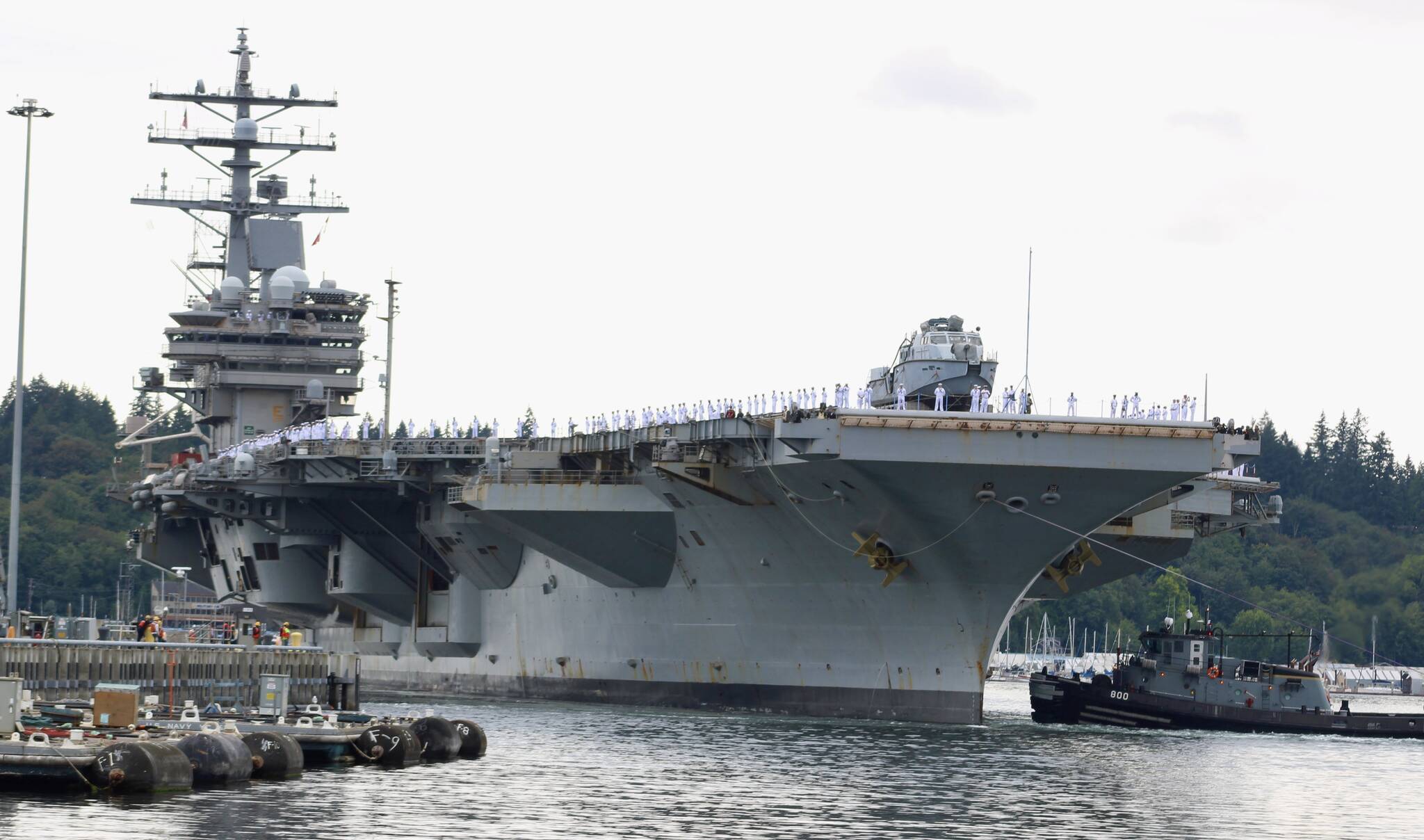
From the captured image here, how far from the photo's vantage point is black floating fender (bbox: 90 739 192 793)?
70.2 ft

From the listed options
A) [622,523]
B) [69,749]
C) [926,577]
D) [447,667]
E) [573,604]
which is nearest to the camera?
[69,749]

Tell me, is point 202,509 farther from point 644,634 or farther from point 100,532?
point 100,532

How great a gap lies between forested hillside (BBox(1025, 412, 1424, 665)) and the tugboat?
23.4m

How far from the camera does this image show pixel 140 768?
2158 centimetres

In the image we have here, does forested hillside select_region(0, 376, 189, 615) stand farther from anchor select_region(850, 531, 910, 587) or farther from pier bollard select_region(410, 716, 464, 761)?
pier bollard select_region(410, 716, 464, 761)

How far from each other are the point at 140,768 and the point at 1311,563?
89837 millimetres

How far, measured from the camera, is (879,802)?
23.5 m

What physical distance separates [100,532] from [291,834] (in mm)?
98499

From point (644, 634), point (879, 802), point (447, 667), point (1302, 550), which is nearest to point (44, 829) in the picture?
point (879, 802)

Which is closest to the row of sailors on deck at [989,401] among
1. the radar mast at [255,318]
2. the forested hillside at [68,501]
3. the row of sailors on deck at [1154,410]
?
the row of sailors on deck at [1154,410]

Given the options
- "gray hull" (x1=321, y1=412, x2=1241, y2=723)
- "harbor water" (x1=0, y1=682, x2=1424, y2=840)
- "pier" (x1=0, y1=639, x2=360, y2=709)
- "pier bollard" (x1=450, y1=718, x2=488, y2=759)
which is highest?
"gray hull" (x1=321, y1=412, x2=1241, y2=723)

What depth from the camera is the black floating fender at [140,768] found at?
21.4m

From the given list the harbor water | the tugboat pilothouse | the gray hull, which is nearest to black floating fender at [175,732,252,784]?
the harbor water

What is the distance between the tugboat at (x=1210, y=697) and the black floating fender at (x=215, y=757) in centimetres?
2221
